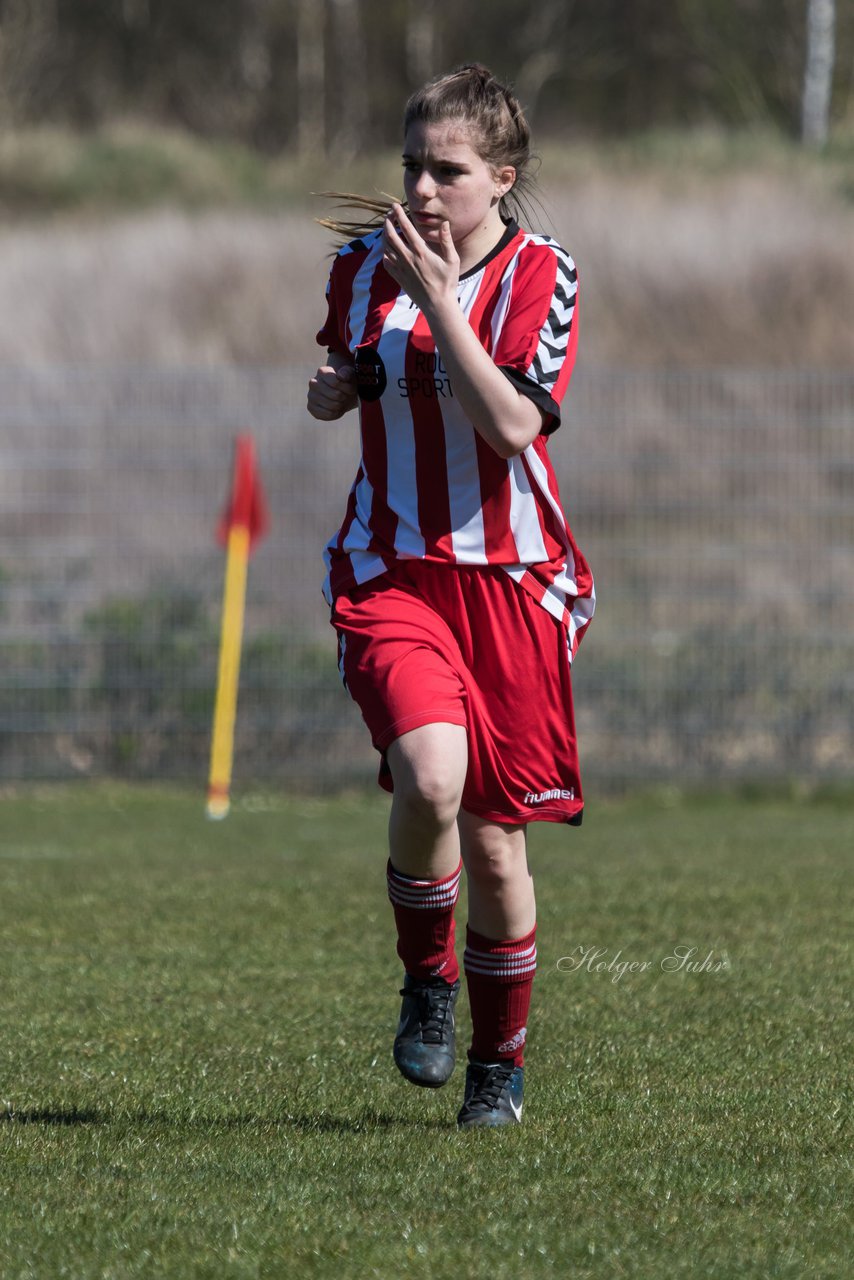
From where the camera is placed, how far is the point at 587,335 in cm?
1788

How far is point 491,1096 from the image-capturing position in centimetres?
343

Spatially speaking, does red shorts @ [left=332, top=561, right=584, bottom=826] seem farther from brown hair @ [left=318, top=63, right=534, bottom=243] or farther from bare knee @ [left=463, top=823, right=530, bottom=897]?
brown hair @ [left=318, top=63, right=534, bottom=243]

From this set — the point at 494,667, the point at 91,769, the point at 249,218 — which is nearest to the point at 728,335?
the point at 249,218

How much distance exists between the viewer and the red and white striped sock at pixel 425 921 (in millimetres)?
3387

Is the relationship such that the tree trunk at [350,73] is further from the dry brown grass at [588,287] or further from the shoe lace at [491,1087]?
the shoe lace at [491,1087]

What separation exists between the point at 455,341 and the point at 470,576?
467 millimetres

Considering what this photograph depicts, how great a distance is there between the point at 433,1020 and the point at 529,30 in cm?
3302

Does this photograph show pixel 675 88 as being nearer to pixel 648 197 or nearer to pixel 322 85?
pixel 322 85

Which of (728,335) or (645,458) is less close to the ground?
(728,335)

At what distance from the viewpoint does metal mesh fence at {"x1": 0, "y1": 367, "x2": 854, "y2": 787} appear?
11070 mm

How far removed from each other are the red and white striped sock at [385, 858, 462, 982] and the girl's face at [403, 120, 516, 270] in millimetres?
1200

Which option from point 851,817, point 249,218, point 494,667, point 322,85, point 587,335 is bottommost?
point 851,817

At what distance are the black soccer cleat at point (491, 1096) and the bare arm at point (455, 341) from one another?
118cm

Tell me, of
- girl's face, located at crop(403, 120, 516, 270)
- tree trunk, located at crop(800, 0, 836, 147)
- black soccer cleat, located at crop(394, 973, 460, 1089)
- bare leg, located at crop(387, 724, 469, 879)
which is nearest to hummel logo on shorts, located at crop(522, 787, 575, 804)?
bare leg, located at crop(387, 724, 469, 879)
